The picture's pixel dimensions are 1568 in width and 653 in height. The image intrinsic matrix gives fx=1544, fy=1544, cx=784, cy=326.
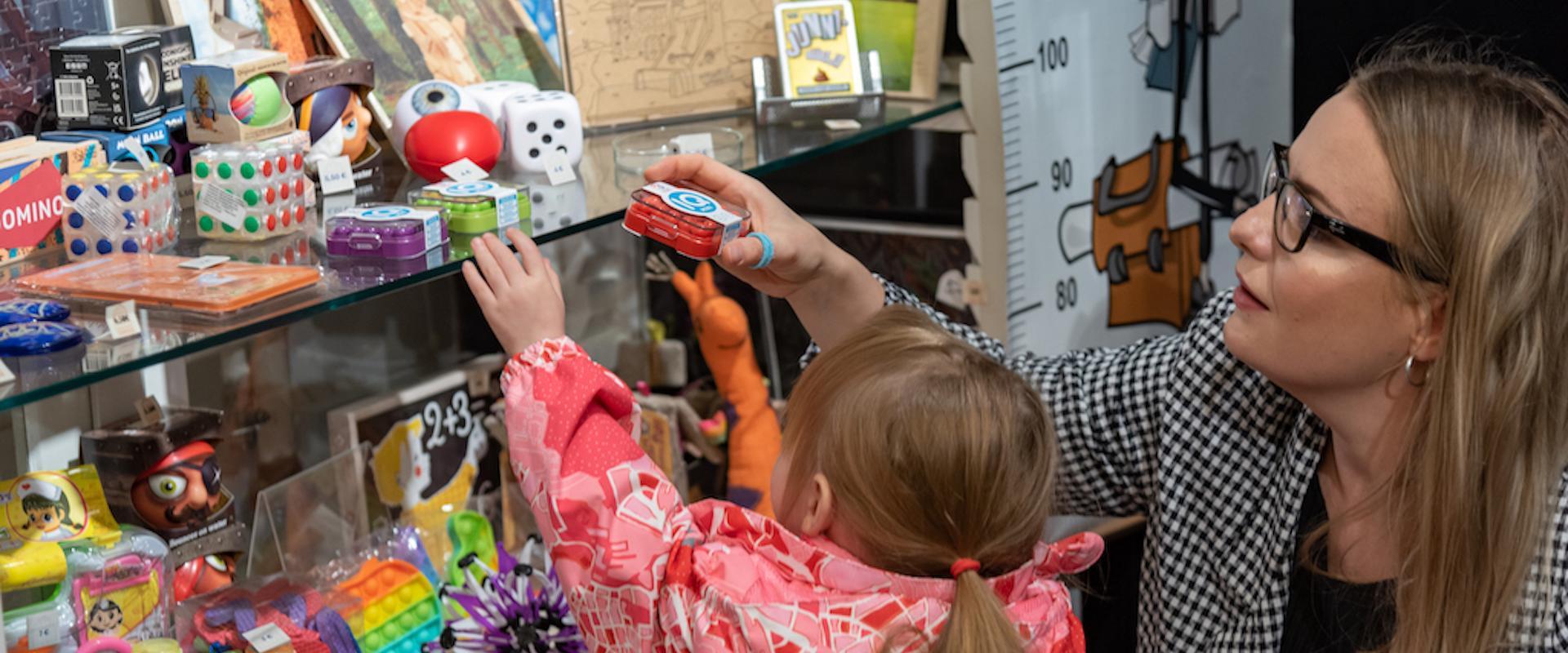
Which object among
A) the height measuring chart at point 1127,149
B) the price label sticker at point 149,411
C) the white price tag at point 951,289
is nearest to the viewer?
the price label sticker at point 149,411

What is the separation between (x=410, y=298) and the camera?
1.76m

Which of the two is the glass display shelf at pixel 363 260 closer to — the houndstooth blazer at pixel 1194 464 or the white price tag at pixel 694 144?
the white price tag at pixel 694 144

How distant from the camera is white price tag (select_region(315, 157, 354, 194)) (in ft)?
4.30

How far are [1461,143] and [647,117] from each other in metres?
0.80

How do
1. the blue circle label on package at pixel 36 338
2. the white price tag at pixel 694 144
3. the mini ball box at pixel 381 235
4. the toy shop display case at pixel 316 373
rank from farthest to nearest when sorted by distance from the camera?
Result: the white price tag at pixel 694 144 < the mini ball box at pixel 381 235 < the toy shop display case at pixel 316 373 < the blue circle label on package at pixel 36 338

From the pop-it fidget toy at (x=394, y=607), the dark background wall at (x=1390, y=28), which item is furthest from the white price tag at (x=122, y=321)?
the dark background wall at (x=1390, y=28)

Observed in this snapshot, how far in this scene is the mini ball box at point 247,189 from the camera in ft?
3.90

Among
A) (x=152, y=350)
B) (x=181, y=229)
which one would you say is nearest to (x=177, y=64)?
(x=181, y=229)

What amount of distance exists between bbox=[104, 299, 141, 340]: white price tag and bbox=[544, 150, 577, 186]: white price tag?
17.5 inches

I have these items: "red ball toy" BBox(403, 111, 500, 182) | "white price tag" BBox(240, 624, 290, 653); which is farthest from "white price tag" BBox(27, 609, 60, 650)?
"red ball toy" BBox(403, 111, 500, 182)

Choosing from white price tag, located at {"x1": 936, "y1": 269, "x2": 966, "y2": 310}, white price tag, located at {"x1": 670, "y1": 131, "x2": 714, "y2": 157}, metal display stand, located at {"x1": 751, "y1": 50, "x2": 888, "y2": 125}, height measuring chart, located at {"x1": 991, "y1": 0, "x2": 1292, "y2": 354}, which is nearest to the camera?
white price tag, located at {"x1": 670, "y1": 131, "x2": 714, "y2": 157}

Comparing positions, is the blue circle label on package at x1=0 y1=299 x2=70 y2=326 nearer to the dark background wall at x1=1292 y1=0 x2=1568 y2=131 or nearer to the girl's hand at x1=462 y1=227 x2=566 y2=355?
the girl's hand at x1=462 y1=227 x2=566 y2=355

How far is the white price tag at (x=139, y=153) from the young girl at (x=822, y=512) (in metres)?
0.29

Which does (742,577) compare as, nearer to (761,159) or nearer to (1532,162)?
(761,159)
